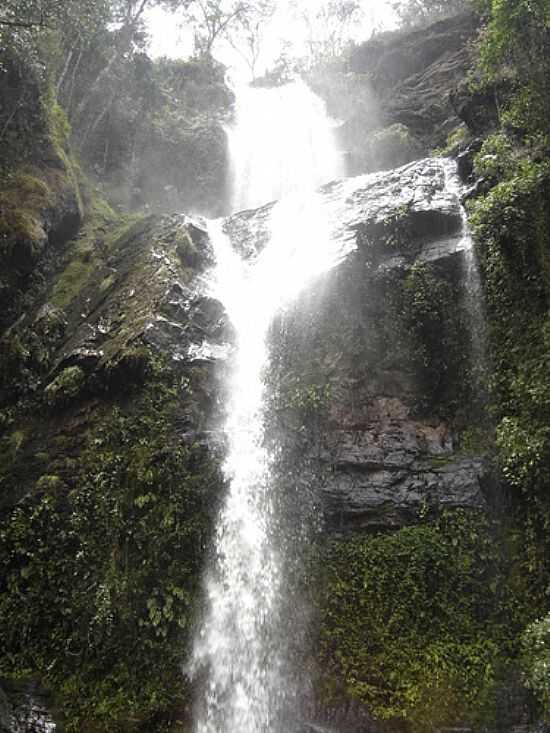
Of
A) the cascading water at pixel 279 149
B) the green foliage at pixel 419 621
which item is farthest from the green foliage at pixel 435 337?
the cascading water at pixel 279 149

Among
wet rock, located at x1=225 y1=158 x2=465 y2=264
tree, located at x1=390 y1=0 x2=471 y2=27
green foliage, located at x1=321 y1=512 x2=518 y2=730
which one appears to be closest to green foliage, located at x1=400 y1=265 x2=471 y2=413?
wet rock, located at x1=225 y1=158 x2=465 y2=264

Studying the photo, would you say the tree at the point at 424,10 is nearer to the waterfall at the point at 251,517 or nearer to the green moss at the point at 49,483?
the waterfall at the point at 251,517

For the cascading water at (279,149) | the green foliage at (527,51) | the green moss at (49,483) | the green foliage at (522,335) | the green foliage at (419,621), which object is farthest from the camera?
the cascading water at (279,149)

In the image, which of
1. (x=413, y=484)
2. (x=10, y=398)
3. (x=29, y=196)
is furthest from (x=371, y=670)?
(x=29, y=196)

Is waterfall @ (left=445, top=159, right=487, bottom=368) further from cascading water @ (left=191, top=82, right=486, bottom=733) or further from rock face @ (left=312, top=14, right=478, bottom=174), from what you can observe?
rock face @ (left=312, top=14, right=478, bottom=174)

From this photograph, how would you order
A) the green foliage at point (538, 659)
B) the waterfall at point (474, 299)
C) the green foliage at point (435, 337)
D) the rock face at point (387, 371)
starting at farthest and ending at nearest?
the green foliage at point (435, 337) → the waterfall at point (474, 299) → the rock face at point (387, 371) → the green foliage at point (538, 659)

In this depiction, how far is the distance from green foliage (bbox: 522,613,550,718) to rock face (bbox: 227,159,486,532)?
2.01 meters

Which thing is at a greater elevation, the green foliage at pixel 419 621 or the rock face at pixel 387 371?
the rock face at pixel 387 371

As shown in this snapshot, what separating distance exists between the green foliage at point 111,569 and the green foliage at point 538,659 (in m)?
4.13

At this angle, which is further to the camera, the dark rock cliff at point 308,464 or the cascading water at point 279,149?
the cascading water at point 279,149

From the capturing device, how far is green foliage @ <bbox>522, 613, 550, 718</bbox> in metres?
5.53

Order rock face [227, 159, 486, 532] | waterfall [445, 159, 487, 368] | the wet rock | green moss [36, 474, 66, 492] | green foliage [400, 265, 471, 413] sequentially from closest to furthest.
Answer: rock face [227, 159, 486, 532]
green moss [36, 474, 66, 492]
waterfall [445, 159, 487, 368]
green foliage [400, 265, 471, 413]
the wet rock

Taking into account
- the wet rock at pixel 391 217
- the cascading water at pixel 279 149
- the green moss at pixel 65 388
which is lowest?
the green moss at pixel 65 388

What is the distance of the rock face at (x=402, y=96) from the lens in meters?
18.2
